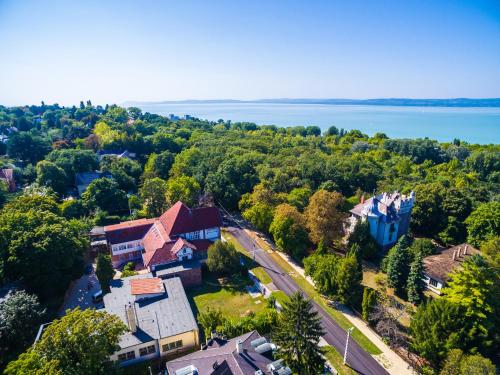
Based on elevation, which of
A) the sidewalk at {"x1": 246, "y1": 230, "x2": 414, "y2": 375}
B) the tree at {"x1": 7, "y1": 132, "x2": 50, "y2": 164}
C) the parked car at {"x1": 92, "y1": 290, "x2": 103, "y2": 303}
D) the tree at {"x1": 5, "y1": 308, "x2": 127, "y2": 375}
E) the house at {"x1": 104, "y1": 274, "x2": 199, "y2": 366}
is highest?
the tree at {"x1": 7, "y1": 132, "x2": 50, "y2": 164}

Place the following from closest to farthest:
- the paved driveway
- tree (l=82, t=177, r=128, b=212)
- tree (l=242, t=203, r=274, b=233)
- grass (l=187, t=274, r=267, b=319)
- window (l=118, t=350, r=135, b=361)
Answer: window (l=118, t=350, r=135, b=361) < grass (l=187, t=274, r=267, b=319) < the paved driveway < tree (l=242, t=203, r=274, b=233) < tree (l=82, t=177, r=128, b=212)

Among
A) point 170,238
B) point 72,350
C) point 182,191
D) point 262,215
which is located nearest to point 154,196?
point 182,191

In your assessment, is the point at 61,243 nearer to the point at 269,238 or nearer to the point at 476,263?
the point at 269,238

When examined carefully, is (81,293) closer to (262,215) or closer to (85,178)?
(262,215)

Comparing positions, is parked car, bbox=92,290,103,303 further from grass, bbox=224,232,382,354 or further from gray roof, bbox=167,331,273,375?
grass, bbox=224,232,382,354

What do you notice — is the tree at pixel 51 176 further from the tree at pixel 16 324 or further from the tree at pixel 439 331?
the tree at pixel 439 331

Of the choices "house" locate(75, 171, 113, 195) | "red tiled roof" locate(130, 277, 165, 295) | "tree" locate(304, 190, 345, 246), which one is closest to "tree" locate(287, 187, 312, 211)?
"tree" locate(304, 190, 345, 246)

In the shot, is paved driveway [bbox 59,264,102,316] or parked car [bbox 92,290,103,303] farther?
parked car [bbox 92,290,103,303]
